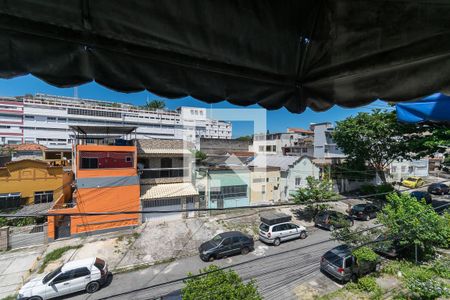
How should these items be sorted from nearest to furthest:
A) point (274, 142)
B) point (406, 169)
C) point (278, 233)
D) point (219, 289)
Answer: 1. point (219, 289)
2. point (278, 233)
3. point (406, 169)
4. point (274, 142)

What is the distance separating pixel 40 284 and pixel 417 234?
13151 millimetres

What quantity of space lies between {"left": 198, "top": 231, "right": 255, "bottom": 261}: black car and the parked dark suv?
10.8ft

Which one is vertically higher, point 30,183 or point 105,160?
point 105,160

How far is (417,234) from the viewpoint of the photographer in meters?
7.64

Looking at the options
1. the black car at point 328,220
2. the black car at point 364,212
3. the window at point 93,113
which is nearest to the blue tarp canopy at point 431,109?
the black car at point 328,220

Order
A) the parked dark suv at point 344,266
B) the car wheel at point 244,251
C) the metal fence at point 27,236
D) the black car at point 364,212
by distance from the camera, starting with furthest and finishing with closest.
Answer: the black car at point 364,212 → the metal fence at point 27,236 → the car wheel at point 244,251 → the parked dark suv at point 344,266

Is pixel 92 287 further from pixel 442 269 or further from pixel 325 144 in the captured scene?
pixel 325 144

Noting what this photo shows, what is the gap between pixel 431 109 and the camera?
214 centimetres

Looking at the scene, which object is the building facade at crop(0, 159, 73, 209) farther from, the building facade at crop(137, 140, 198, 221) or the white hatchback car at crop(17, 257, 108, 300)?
the white hatchback car at crop(17, 257, 108, 300)

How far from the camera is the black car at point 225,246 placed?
30.1 ft

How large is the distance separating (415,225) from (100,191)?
1423 cm

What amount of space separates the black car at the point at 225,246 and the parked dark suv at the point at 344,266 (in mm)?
3304

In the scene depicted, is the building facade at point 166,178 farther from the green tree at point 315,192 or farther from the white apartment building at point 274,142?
the white apartment building at point 274,142

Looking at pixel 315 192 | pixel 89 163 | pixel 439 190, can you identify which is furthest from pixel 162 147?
pixel 439 190
